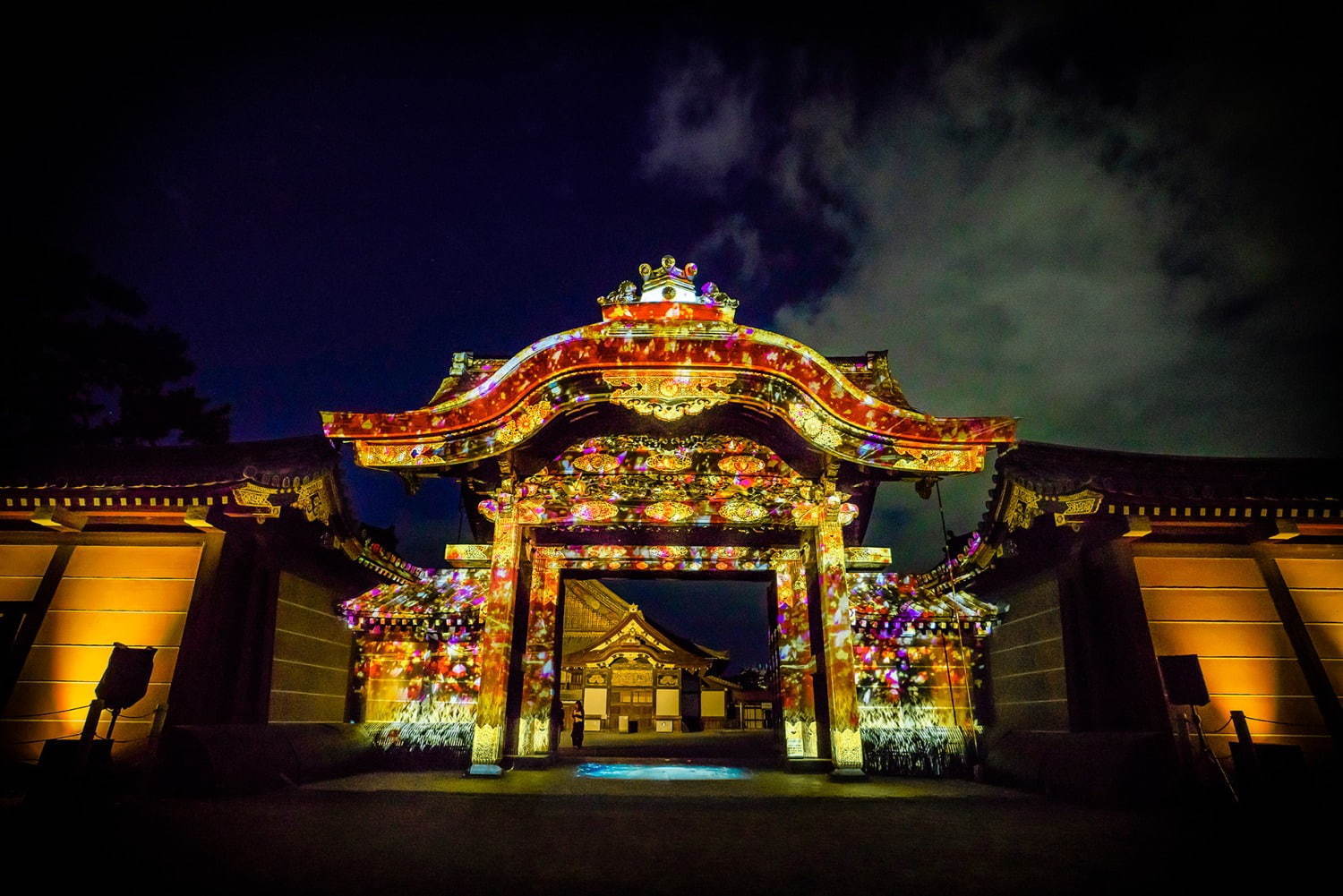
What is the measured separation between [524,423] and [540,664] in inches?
129

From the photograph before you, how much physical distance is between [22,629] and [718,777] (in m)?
8.45

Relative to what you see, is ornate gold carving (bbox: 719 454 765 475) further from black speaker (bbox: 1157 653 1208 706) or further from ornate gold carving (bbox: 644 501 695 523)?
black speaker (bbox: 1157 653 1208 706)

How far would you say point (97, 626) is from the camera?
750 cm

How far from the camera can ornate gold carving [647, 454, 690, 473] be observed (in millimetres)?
9039

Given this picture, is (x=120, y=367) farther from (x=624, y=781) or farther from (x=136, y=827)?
(x=624, y=781)

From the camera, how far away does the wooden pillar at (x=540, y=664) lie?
330 inches

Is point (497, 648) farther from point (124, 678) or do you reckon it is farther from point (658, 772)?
point (124, 678)

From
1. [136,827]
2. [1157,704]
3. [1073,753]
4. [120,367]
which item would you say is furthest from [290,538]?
[120,367]

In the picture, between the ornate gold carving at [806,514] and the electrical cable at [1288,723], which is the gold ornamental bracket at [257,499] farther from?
the electrical cable at [1288,723]

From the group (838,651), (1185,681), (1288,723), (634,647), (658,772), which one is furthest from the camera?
(634,647)

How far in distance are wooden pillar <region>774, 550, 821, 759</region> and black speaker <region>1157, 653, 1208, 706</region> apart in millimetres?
3775

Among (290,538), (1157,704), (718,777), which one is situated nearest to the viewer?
(1157,704)

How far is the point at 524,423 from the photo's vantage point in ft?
27.0

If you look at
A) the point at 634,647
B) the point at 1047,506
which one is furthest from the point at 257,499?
the point at 634,647
